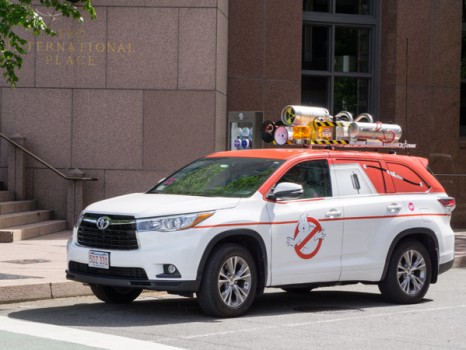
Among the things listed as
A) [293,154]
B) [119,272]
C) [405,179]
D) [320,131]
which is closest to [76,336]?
[119,272]

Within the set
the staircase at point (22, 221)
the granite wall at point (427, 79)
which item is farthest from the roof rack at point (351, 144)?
the granite wall at point (427, 79)

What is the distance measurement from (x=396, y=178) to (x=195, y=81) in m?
8.88

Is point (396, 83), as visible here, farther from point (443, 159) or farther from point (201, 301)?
point (201, 301)

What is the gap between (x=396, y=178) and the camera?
1250 centimetres

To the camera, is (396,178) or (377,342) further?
(396,178)

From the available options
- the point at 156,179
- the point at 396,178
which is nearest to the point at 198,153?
the point at 156,179

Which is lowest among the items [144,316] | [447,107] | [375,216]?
[144,316]

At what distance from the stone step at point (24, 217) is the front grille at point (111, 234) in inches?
314

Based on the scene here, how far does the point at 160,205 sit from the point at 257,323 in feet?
5.11

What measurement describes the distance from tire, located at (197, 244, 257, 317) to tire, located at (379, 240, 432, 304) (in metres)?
2.14

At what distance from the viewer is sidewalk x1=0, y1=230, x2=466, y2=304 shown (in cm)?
1175

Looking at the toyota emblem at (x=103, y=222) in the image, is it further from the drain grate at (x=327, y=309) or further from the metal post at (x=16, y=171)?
the metal post at (x=16, y=171)

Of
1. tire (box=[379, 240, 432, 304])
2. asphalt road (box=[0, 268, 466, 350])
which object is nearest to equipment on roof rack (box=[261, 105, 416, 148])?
tire (box=[379, 240, 432, 304])

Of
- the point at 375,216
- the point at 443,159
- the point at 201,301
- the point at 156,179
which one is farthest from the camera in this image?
the point at 443,159
